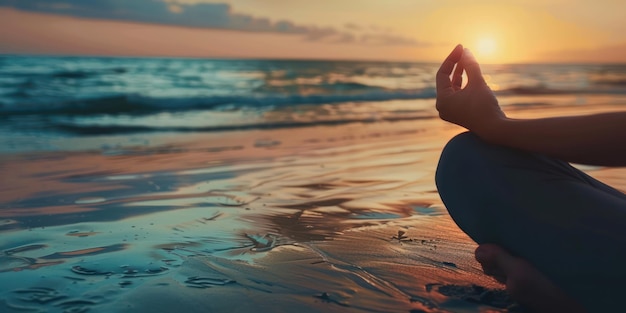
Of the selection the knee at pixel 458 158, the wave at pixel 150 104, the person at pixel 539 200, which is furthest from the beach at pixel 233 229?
the wave at pixel 150 104

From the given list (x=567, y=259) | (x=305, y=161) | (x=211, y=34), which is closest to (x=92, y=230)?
(x=567, y=259)

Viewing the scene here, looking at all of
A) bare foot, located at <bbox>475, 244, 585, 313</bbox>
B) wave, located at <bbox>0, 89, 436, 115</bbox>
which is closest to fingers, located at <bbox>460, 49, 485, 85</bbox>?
bare foot, located at <bbox>475, 244, 585, 313</bbox>

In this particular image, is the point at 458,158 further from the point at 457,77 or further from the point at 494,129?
the point at 457,77

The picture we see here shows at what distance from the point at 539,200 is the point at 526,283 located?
0.80 ft

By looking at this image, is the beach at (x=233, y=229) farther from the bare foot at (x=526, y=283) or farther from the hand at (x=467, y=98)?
the hand at (x=467, y=98)

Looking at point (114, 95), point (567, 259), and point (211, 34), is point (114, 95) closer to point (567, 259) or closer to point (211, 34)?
point (567, 259)

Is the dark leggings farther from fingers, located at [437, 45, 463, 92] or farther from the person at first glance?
fingers, located at [437, 45, 463, 92]

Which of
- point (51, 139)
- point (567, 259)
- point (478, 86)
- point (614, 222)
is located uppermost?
point (478, 86)

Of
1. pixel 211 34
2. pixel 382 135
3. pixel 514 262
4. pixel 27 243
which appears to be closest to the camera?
pixel 514 262

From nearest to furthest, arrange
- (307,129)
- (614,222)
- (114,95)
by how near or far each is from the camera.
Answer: (614,222) → (307,129) → (114,95)

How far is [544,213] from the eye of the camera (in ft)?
5.89

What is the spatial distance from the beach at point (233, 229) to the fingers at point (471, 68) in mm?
723

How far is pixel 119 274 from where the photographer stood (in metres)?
2.33

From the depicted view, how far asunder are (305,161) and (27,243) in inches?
114
